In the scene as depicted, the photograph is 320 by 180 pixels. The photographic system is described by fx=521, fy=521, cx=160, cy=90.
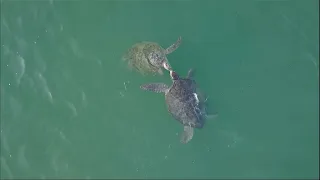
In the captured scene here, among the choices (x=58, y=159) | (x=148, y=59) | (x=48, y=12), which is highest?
(x=48, y=12)

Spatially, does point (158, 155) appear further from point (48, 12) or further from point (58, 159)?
point (48, 12)

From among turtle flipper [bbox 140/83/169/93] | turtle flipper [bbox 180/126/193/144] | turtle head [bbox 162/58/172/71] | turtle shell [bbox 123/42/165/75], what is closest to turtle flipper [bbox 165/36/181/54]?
turtle shell [bbox 123/42/165/75]

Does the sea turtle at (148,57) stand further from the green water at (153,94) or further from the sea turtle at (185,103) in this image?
the sea turtle at (185,103)

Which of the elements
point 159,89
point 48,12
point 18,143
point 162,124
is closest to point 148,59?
point 159,89

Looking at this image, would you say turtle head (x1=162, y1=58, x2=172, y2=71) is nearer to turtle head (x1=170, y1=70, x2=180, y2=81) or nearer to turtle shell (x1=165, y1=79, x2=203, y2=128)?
turtle head (x1=170, y1=70, x2=180, y2=81)

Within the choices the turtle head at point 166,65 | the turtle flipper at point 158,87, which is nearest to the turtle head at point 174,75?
the turtle head at point 166,65

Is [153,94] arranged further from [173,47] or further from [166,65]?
[173,47]

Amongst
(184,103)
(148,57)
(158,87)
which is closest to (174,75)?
(158,87)
